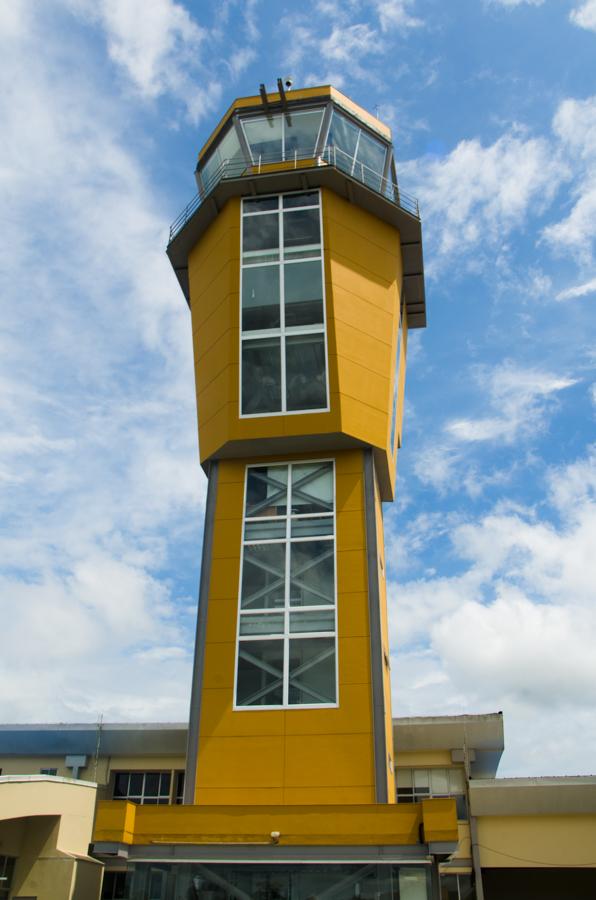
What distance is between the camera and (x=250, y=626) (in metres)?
24.3

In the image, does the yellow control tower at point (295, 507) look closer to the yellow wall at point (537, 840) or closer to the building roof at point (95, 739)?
the yellow wall at point (537, 840)

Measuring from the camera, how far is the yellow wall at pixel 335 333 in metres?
26.1

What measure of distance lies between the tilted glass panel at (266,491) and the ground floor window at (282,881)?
1023 centimetres

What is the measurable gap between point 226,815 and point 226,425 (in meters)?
11.5

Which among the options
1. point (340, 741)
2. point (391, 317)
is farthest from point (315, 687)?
point (391, 317)

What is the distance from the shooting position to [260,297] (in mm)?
27875

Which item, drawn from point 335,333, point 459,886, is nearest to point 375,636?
point 335,333

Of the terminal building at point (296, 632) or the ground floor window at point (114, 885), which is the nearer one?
the terminal building at point (296, 632)

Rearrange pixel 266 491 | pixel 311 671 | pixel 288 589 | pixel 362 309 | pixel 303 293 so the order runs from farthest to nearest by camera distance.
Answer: pixel 362 309 < pixel 303 293 < pixel 266 491 < pixel 288 589 < pixel 311 671

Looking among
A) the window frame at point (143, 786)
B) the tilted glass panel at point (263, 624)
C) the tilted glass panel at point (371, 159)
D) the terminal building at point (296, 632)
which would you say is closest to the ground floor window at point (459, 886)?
the terminal building at point (296, 632)

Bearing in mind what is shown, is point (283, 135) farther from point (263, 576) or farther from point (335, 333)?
point (263, 576)

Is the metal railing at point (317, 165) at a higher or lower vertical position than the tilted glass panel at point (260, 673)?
higher

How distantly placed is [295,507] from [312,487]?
2.85ft

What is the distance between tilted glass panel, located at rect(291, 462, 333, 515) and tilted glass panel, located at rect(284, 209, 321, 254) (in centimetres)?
761
